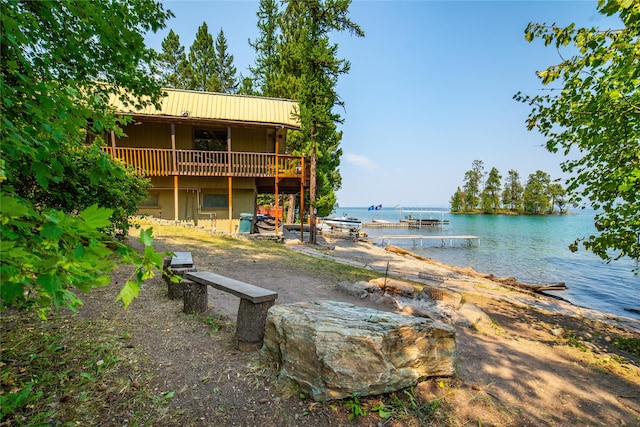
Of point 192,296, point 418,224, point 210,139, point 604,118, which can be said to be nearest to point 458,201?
point 418,224

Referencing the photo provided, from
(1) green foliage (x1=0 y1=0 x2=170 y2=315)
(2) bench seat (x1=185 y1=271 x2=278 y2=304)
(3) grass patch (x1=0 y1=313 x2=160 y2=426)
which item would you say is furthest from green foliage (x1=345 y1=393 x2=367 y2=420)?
(1) green foliage (x1=0 y1=0 x2=170 y2=315)

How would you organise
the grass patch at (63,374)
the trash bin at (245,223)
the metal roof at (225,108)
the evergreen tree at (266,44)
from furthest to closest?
1. the evergreen tree at (266,44)
2. the trash bin at (245,223)
3. the metal roof at (225,108)
4. the grass patch at (63,374)

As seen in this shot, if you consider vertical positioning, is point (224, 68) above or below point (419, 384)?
above

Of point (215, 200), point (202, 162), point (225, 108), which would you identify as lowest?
point (215, 200)

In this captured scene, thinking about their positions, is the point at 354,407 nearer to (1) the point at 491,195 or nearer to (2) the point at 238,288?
(2) the point at 238,288

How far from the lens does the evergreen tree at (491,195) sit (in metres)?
82.6

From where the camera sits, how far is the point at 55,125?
1738 mm

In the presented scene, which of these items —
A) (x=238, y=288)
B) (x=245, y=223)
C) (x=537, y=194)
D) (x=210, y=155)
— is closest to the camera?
(x=238, y=288)

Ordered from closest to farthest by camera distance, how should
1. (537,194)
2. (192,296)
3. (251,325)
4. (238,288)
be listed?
(251,325) → (238,288) → (192,296) → (537,194)

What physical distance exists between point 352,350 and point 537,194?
3861 inches

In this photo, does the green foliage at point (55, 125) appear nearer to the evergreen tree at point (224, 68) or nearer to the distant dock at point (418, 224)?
the evergreen tree at point (224, 68)

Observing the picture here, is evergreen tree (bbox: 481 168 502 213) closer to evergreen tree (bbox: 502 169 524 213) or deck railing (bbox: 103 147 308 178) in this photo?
evergreen tree (bbox: 502 169 524 213)

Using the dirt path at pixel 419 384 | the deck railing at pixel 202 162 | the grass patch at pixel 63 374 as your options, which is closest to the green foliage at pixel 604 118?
the dirt path at pixel 419 384

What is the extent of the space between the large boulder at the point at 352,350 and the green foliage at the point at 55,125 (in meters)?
1.77
